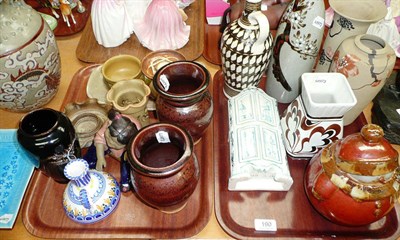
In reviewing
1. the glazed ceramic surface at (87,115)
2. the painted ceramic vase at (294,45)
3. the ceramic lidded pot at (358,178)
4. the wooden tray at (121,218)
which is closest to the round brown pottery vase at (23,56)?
the glazed ceramic surface at (87,115)

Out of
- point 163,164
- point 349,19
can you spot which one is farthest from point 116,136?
point 349,19

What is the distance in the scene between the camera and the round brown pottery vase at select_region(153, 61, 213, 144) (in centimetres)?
74

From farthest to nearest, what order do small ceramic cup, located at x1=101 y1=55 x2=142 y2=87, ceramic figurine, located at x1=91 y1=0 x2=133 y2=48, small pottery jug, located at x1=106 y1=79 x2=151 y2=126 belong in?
ceramic figurine, located at x1=91 y1=0 x2=133 y2=48 < small ceramic cup, located at x1=101 y1=55 x2=142 y2=87 < small pottery jug, located at x1=106 y1=79 x2=151 y2=126

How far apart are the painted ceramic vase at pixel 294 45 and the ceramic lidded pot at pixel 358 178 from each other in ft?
0.95

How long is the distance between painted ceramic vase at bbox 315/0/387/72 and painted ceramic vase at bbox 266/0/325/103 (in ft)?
0.24

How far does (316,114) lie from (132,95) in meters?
0.47

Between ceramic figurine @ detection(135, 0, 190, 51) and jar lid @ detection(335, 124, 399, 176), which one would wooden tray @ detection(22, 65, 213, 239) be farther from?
ceramic figurine @ detection(135, 0, 190, 51)

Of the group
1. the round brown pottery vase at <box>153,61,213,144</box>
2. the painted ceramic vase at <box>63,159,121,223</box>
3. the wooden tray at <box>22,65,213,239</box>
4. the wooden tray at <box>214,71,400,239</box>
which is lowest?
the wooden tray at <box>22,65,213,239</box>

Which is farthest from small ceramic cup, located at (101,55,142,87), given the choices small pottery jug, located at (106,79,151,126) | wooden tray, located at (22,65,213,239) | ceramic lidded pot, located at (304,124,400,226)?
ceramic lidded pot, located at (304,124,400,226)

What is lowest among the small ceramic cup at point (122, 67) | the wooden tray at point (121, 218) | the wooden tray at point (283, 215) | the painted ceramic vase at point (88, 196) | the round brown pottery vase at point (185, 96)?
the wooden tray at point (121, 218)

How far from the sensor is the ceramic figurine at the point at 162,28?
1.10 m

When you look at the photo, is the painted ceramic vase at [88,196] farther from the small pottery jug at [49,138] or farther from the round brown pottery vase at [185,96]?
the round brown pottery vase at [185,96]

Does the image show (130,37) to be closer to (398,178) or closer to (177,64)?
(177,64)

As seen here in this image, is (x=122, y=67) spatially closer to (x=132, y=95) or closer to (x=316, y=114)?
(x=132, y=95)
